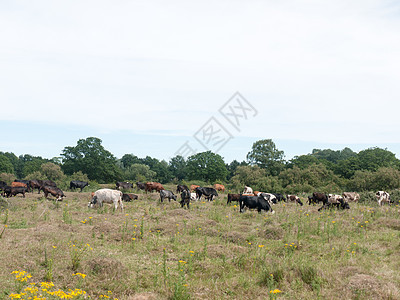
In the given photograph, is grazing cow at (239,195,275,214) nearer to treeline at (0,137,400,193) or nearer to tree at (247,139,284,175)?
treeline at (0,137,400,193)

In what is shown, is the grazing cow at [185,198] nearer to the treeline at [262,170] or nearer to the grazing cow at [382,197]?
the grazing cow at [382,197]

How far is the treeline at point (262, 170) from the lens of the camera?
4544 cm

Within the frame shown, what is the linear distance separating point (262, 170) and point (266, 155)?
12353mm

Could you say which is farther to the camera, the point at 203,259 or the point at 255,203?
the point at 255,203

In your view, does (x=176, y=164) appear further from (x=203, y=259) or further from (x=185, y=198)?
(x=203, y=259)

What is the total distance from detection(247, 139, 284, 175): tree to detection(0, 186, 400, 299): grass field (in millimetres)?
50385

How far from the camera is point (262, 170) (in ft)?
181

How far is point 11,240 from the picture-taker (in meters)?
10.6

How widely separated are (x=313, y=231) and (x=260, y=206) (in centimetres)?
592

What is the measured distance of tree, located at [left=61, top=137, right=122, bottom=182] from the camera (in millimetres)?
68375

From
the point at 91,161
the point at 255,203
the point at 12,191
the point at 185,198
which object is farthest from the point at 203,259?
the point at 91,161

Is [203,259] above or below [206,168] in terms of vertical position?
below

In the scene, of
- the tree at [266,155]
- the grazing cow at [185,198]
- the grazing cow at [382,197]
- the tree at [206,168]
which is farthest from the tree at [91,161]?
the grazing cow at [382,197]

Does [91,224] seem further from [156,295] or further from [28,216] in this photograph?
[156,295]
